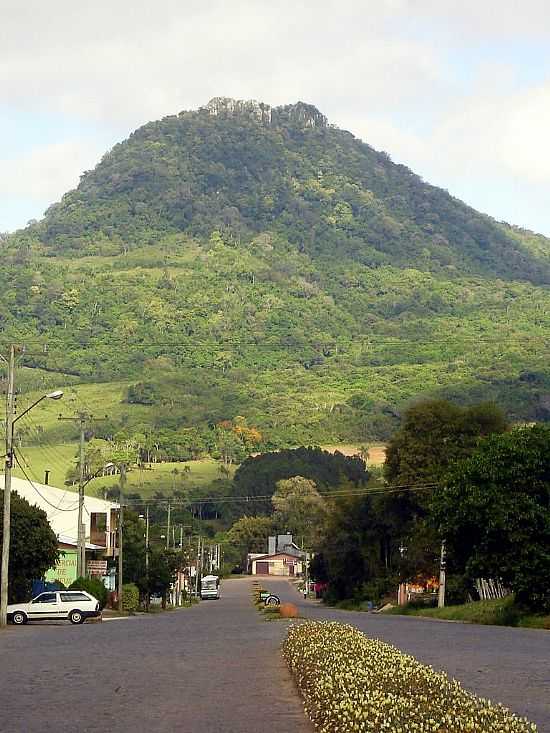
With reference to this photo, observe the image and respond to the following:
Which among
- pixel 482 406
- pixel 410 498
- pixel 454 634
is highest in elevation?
pixel 482 406

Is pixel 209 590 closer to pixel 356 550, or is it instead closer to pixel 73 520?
pixel 73 520

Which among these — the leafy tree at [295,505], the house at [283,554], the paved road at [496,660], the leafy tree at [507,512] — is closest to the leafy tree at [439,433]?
the leafy tree at [507,512]

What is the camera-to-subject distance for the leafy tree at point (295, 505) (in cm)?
18000

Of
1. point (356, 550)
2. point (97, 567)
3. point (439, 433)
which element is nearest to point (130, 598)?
point (97, 567)

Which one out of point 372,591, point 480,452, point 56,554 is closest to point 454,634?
point 480,452

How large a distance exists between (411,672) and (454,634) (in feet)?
69.4

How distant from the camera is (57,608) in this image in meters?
48.6

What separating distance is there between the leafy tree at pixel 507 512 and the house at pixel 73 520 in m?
34.8

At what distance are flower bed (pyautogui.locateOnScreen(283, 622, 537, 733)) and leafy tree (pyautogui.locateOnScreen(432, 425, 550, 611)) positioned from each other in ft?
85.3

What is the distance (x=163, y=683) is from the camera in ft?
63.0

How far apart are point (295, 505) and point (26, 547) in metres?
136

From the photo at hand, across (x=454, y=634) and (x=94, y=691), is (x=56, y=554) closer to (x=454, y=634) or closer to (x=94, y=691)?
(x=454, y=634)

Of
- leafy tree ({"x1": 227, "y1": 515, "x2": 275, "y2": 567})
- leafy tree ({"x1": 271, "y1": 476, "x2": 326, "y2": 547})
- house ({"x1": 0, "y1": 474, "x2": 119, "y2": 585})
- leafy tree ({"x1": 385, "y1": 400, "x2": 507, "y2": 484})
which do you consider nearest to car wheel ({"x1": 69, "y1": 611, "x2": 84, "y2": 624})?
leafy tree ({"x1": 385, "y1": 400, "x2": 507, "y2": 484})

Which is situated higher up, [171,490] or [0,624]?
[171,490]
